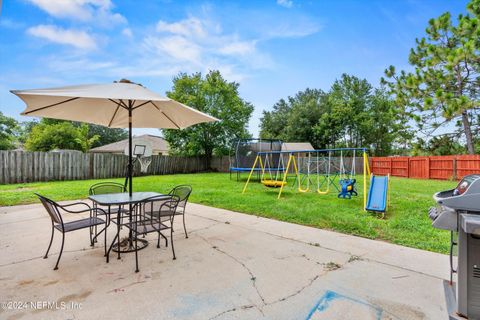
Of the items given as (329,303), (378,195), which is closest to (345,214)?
(378,195)

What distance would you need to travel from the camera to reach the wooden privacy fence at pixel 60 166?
1006cm

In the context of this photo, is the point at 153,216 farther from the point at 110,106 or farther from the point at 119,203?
the point at 110,106

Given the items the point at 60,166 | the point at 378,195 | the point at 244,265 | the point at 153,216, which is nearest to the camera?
the point at 244,265

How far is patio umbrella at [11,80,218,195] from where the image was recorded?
2.61 metres

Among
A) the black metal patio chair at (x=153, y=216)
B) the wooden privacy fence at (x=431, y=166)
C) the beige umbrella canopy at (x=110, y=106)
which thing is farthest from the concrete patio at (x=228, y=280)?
the wooden privacy fence at (x=431, y=166)

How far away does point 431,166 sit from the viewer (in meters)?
14.3

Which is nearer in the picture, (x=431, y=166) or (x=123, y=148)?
(x=431, y=166)

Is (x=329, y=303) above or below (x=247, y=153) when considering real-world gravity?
below

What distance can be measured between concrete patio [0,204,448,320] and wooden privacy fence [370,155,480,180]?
43.2ft

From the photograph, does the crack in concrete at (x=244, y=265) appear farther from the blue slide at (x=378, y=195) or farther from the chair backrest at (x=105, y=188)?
the blue slide at (x=378, y=195)

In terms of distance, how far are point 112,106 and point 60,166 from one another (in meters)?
9.79

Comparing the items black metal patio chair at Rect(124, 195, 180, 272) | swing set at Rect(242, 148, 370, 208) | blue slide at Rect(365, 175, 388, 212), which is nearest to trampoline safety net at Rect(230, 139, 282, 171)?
swing set at Rect(242, 148, 370, 208)

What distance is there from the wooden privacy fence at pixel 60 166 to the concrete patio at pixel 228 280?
8.41 m

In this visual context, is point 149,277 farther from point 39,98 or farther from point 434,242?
point 434,242
